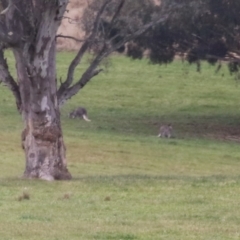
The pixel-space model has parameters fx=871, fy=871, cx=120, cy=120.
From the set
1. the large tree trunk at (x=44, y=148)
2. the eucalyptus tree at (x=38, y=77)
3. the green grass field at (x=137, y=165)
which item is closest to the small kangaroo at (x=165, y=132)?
the green grass field at (x=137, y=165)

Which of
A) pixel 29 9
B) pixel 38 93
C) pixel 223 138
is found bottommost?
pixel 223 138

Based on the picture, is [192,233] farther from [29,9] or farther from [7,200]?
[29,9]

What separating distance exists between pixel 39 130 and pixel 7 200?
458cm

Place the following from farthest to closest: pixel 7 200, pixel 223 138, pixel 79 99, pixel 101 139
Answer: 1. pixel 79 99
2. pixel 223 138
3. pixel 101 139
4. pixel 7 200

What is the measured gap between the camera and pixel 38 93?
17.8 meters

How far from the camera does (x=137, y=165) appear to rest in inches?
992

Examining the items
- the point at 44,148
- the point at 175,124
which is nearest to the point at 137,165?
the point at 44,148

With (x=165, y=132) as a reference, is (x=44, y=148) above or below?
above

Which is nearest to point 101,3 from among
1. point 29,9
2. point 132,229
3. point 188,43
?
point 29,9

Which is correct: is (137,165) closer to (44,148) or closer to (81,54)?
(81,54)

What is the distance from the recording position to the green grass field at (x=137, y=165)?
1076 centimetres

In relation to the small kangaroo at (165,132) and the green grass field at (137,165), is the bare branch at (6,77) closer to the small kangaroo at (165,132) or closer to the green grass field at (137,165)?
the green grass field at (137,165)

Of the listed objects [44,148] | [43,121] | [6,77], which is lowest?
[44,148]

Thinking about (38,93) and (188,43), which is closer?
(38,93)
